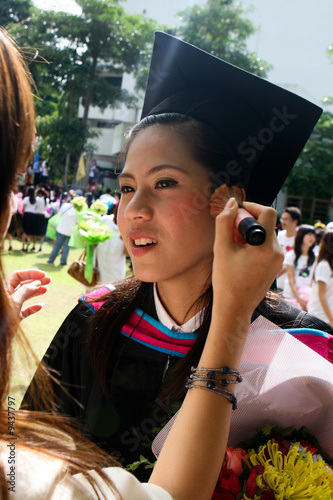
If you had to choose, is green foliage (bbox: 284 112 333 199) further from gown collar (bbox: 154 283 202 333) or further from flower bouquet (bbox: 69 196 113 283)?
gown collar (bbox: 154 283 202 333)

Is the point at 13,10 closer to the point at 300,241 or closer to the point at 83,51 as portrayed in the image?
the point at 83,51

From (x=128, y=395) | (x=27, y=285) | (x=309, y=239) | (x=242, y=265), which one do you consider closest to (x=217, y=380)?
(x=242, y=265)

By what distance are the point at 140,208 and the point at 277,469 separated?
0.84 meters

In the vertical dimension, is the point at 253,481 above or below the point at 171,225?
below

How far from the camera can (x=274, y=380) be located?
1154 mm

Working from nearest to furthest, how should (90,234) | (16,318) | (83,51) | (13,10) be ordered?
(16,318) → (90,234) → (83,51) → (13,10)

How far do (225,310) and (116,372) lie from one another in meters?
0.80

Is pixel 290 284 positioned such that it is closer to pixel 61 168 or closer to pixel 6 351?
pixel 6 351

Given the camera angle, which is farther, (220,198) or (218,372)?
(220,198)

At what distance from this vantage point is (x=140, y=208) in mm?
1456

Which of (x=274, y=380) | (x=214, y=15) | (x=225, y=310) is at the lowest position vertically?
(x=274, y=380)

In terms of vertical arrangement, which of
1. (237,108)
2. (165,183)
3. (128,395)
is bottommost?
(128,395)

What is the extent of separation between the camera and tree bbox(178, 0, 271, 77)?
21.2 metres

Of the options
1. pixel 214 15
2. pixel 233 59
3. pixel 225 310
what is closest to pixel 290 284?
pixel 225 310
